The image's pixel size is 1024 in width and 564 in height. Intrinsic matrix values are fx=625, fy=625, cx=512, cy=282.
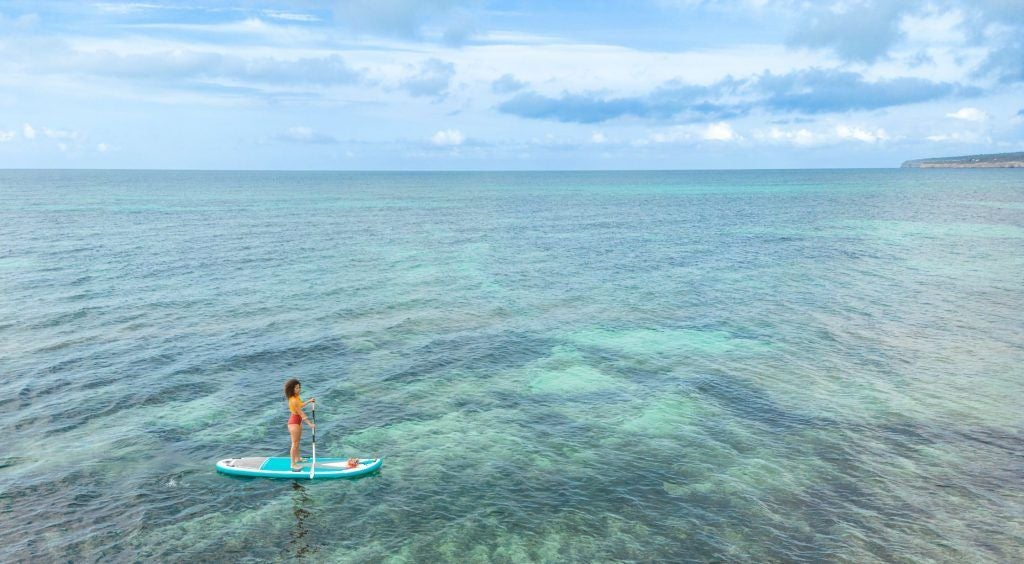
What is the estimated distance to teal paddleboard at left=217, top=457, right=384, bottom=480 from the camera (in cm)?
2333

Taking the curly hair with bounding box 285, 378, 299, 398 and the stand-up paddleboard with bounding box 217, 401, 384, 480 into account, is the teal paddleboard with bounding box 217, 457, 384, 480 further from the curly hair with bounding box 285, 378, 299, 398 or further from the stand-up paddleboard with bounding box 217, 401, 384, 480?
the curly hair with bounding box 285, 378, 299, 398

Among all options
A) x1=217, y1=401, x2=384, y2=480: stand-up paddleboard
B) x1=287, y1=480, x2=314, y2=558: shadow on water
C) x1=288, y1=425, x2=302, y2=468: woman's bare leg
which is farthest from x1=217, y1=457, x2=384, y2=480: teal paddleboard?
x1=287, y1=480, x2=314, y2=558: shadow on water

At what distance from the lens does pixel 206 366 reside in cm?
3434


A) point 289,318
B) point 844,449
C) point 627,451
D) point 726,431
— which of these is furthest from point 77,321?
point 844,449

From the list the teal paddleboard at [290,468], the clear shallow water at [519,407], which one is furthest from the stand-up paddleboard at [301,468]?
the clear shallow water at [519,407]

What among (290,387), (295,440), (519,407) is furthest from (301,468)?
(519,407)

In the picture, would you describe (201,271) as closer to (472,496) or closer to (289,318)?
(289,318)

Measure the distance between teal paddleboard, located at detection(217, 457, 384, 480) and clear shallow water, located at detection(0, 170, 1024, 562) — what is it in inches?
17.6

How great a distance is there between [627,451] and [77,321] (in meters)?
37.3

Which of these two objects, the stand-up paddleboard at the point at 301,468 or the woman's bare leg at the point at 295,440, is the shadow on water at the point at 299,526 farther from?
the woman's bare leg at the point at 295,440

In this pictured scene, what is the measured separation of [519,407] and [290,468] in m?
10.9

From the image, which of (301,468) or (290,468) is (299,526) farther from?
(290,468)

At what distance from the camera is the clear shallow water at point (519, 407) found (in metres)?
20.2

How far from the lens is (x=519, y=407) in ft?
98.8
